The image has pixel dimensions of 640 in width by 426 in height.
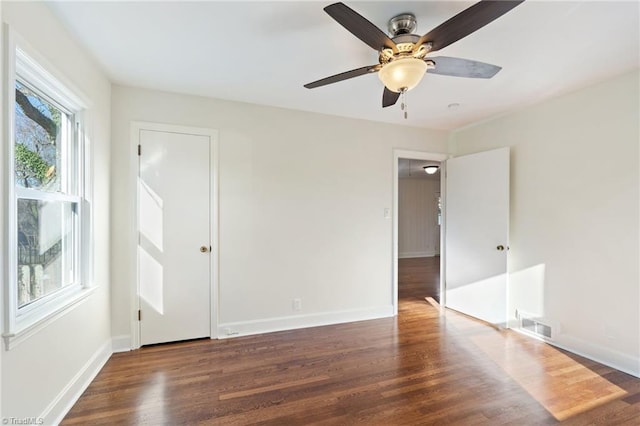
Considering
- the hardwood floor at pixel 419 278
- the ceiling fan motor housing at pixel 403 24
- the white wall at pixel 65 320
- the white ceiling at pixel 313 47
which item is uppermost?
the white ceiling at pixel 313 47

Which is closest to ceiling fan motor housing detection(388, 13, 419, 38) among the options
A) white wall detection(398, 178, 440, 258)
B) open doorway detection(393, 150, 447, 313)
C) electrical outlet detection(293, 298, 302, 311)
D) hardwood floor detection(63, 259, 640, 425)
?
hardwood floor detection(63, 259, 640, 425)

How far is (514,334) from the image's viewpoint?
126 inches

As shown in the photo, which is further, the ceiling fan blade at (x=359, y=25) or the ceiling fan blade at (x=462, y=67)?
the ceiling fan blade at (x=462, y=67)

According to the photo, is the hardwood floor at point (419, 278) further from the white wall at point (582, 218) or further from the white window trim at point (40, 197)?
the white window trim at point (40, 197)

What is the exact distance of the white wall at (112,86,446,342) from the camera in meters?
2.82

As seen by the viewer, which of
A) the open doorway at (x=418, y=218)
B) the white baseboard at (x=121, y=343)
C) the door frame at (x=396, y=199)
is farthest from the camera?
the open doorway at (x=418, y=218)

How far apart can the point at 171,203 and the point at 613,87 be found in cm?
415

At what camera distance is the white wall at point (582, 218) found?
2.44 meters

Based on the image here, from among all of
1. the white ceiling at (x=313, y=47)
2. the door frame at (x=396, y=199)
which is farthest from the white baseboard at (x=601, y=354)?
the white ceiling at (x=313, y=47)

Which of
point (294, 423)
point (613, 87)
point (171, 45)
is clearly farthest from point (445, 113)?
point (294, 423)

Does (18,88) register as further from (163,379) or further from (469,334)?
(469,334)

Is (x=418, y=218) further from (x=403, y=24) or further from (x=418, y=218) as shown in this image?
(x=403, y=24)

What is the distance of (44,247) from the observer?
73.5 inches

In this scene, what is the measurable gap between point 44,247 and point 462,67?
2.86m
